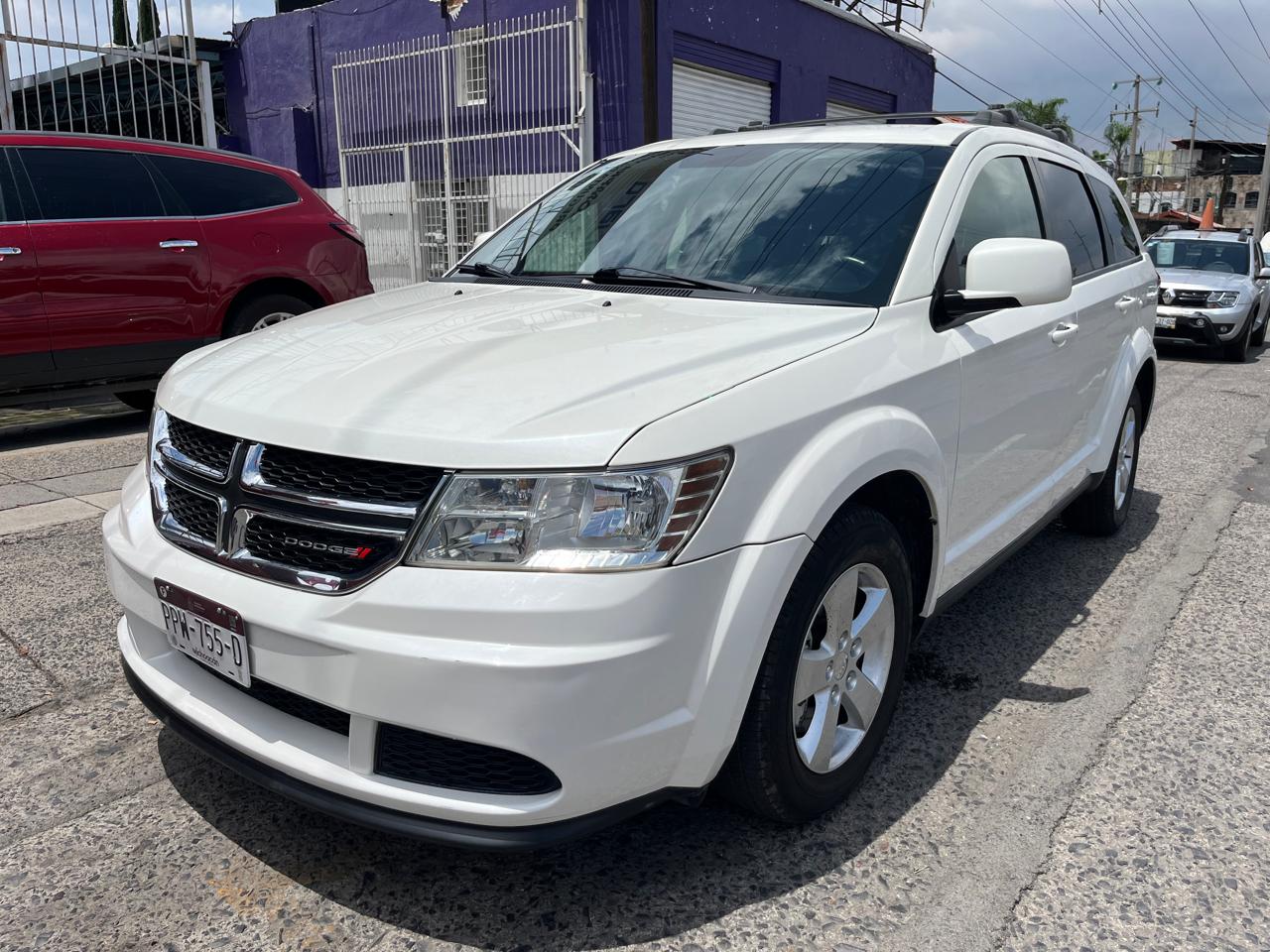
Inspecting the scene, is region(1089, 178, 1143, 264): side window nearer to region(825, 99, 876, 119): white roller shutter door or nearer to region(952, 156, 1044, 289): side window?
region(952, 156, 1044, 289): side window

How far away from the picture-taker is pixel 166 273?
6.53 meters

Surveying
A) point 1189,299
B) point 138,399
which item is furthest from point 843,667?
point 1189,299

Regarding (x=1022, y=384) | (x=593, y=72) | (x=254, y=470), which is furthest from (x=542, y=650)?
(x=593, y=72)

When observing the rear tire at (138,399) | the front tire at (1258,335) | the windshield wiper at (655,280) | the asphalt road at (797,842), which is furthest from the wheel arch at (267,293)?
the front tire at (1258,335)

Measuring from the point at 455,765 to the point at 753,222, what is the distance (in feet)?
6.15

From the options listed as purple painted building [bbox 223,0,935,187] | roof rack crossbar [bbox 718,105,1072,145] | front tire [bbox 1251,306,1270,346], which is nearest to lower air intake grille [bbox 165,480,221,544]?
roof rack crossbar [bbox 718,105,1072,145]

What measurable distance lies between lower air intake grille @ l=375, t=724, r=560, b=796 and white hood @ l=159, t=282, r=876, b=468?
538 mm

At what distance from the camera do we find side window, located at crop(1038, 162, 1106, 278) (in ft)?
12.9

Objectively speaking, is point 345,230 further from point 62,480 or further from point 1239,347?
point 1239,347

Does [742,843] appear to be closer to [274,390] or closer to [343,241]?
[274,390]

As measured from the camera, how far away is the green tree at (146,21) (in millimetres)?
13625

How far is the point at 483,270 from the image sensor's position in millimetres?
3668

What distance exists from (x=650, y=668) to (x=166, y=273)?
574 centimetres

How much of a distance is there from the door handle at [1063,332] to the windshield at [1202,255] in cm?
1113
